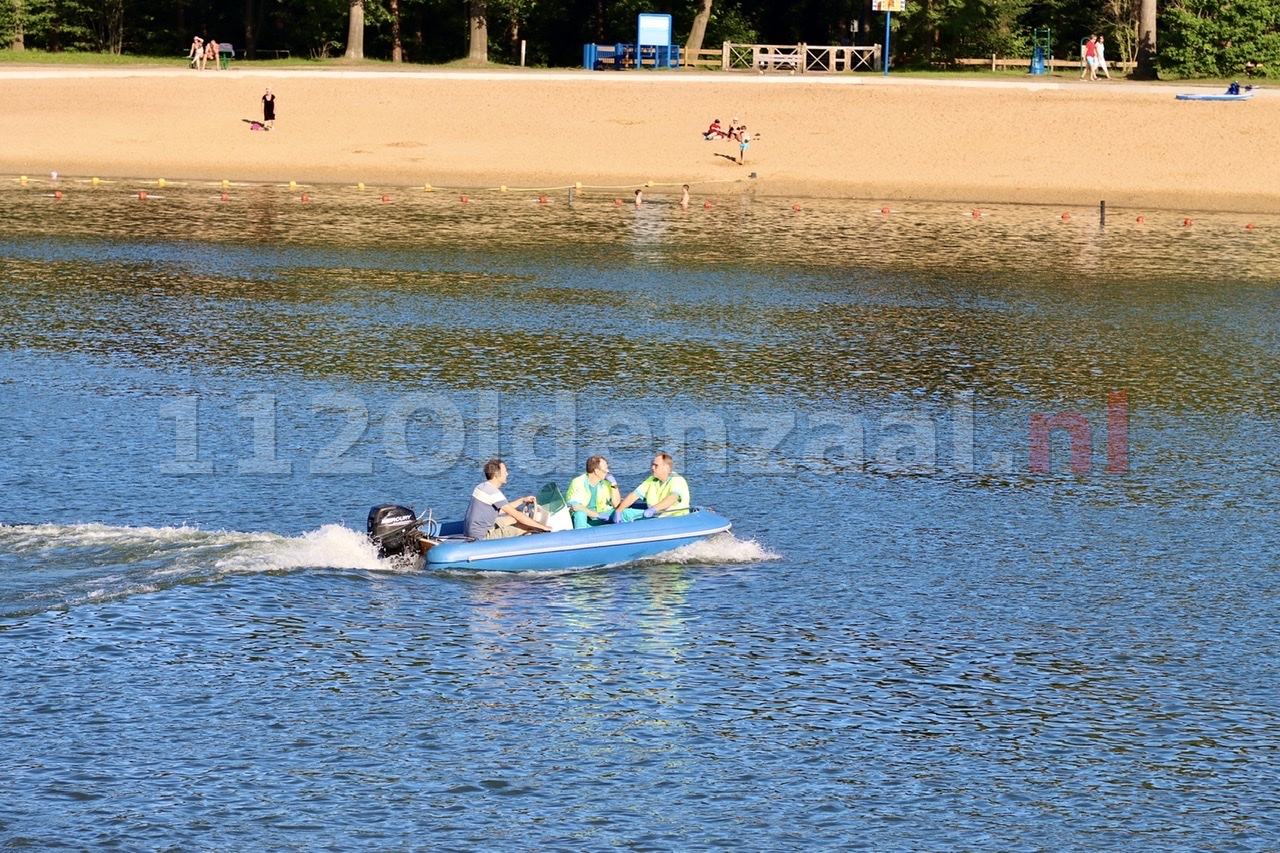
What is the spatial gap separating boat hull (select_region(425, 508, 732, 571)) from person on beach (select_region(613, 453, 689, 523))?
423mm

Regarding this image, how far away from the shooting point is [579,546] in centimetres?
1800

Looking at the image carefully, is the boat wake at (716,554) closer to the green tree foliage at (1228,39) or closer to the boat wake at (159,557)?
the boat wake at (159,557)

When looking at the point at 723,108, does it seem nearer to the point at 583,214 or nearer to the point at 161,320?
the point at 583,214

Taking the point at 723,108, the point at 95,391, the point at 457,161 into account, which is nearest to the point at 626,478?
the point at 95,391

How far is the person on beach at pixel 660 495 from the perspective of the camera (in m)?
19.1

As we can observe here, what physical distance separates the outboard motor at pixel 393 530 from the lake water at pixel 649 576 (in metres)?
0.27

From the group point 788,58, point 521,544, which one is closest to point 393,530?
point 521,544

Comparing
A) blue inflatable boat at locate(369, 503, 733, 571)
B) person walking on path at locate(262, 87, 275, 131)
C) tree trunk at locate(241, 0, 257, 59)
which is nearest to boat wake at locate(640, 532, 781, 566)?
blue inflatable boat at locate(369, 503, 733, 571)

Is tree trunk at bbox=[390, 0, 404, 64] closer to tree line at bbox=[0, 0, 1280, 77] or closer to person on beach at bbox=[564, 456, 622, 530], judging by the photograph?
tree line at bbox=[0, 0, 1280, 77]

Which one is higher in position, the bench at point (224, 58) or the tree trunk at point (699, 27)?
the tree trunk at point (699, 27)

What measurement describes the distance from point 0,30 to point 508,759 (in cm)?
7097

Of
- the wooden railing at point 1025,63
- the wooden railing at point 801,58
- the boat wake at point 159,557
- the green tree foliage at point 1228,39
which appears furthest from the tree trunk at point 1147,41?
the boat wake at point 159,557

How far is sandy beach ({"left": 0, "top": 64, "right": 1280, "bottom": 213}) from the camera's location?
51.9 m

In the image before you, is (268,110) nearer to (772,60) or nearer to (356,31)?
(356,31)
